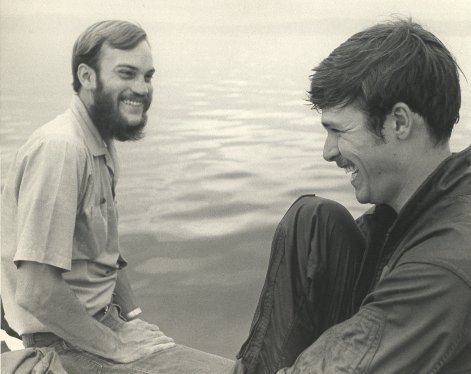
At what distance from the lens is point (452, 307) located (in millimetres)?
1261

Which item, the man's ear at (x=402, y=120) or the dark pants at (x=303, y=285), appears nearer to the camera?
the man's ear at (x=402, y=120)


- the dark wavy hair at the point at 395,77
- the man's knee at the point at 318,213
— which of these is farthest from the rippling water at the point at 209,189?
the man's knee at the point at 318,213

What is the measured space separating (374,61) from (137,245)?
4200mm

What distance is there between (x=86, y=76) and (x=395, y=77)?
A: 1320 millimetres

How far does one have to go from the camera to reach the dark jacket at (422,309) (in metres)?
1.27

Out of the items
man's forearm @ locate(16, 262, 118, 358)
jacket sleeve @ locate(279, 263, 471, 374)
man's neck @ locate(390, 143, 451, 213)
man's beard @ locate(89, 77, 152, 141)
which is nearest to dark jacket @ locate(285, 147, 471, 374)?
jacket sleeve @ locate(279, 263, 471, 374)

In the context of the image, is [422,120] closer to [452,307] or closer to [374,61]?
[374,61]

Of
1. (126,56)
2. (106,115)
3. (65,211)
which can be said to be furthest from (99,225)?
(126,56)

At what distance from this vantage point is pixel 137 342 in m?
2.31

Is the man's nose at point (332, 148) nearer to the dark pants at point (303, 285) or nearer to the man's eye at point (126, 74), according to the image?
the dark pants at point (303, 285)

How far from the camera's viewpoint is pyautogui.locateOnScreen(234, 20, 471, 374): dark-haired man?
1286 millimetres

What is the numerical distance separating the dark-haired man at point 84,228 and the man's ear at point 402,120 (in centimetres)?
105

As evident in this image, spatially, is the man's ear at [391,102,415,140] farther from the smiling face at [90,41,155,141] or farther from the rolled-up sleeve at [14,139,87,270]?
the smiling face at [90,41,155,141]

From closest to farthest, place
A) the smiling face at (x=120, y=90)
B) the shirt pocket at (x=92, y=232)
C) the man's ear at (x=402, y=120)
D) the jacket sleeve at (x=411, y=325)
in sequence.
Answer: the jacket sleeve at (x=411, y=325), the man's ear at (x=402, y=120), the shirt pocket at (x=92, y=232), the smiling face at (x=120, y=90)
